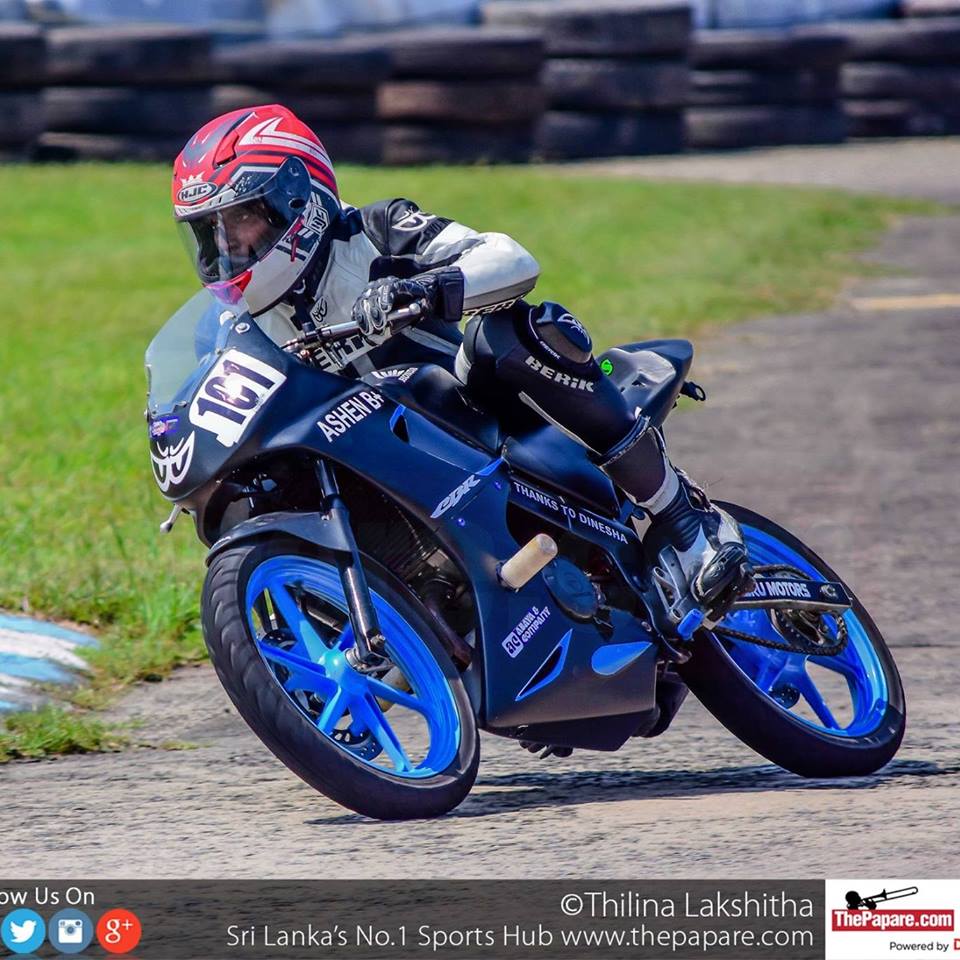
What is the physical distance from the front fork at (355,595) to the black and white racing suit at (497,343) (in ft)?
1.40

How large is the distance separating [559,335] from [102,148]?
54.8ft

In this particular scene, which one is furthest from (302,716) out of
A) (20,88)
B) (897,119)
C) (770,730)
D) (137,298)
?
(897,119)

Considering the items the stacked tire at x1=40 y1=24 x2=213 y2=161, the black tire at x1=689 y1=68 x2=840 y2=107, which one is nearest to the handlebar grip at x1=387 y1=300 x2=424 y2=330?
the stacked tire at x1=40 y1=24 x2=213 y2=161

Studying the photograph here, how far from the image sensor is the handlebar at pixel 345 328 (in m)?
4.22

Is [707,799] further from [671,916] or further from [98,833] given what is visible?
[98,833]

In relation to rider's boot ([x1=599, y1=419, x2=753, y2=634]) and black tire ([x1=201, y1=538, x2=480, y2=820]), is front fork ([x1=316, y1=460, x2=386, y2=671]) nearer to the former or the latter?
black tire ([x1=201, y1=538, x2=480, y2=820])

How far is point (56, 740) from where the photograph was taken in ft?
17.1

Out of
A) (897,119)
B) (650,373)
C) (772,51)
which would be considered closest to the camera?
(650,373)

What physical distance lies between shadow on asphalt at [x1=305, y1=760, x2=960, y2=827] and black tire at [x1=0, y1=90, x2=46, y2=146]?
654 inches

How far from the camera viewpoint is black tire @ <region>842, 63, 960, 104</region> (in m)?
23.3

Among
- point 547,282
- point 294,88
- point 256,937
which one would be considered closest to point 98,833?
point 256,937

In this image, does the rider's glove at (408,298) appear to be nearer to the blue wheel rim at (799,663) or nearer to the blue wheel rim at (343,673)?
the blue wheel rim at (343,673)

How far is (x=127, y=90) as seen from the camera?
19.9 metres

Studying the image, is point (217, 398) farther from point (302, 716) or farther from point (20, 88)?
point (20, 88)
